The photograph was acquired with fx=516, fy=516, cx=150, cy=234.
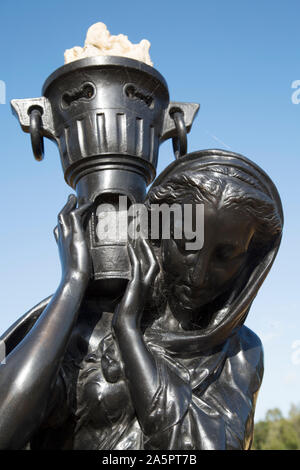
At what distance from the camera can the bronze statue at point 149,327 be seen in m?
2.41

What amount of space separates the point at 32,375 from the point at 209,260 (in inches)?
41.1

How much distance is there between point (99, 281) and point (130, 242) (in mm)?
281

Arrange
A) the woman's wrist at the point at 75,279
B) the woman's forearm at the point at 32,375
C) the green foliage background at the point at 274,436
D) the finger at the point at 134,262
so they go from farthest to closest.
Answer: the green foliage background at the point at 274,436
the finger at the point at 134,262
the woman's wrist at the point at 75,279
the woman's forearm at the point at 32,375

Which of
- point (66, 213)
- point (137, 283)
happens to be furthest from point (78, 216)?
point (137, 283)

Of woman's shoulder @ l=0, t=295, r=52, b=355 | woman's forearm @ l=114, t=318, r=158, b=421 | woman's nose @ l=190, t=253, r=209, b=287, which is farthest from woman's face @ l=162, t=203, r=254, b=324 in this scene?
woman's shoulder @ l=0, t=295, r=52, b=355

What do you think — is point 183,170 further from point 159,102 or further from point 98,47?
point 98,47

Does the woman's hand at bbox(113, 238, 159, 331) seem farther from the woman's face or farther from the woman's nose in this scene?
the woman's nose

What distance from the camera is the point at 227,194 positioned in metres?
2.63

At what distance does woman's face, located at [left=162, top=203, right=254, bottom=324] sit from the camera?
8.61 feet

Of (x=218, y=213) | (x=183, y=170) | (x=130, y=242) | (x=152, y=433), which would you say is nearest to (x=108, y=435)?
(x=152, y=433)

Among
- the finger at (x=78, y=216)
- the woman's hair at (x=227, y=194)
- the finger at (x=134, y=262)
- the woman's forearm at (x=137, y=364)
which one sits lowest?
the woman's forearm at (x=137, y=364)

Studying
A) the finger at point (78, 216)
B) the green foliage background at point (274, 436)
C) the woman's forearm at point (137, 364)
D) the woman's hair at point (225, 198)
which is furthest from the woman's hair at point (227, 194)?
the green foliage background at point (274, 436)

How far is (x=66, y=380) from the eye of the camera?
2.64m

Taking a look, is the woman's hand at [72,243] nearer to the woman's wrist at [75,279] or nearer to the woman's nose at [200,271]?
the woman's wrist at [75,279]
